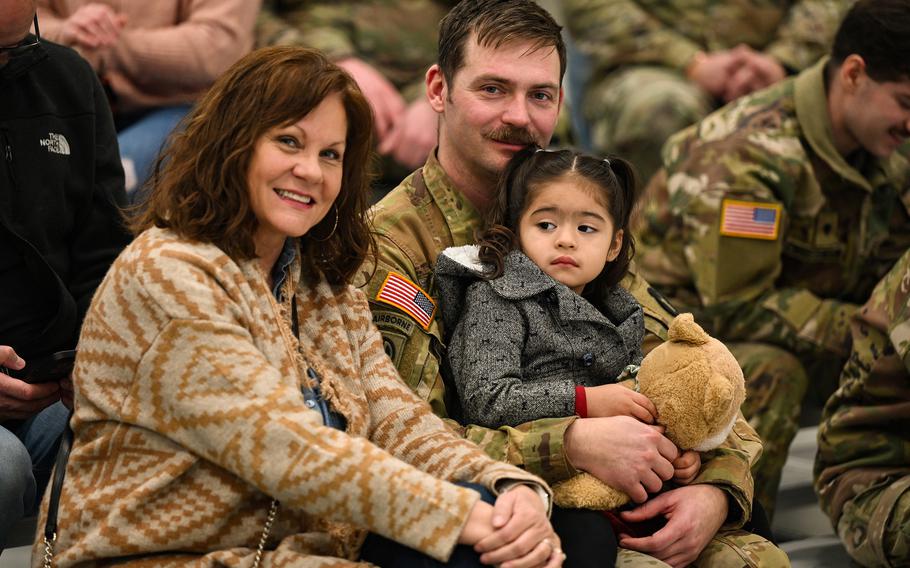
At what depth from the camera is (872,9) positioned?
3365 millimetres

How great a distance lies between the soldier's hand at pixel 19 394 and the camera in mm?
2085

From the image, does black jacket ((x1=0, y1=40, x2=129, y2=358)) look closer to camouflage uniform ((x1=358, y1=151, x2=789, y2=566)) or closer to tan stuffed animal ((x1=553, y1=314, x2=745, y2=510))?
camouflage uniform ((x1=358, y1=151, x2=789, y2=566))

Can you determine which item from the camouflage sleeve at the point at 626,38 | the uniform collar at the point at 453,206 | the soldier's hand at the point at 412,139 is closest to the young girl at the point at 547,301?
the uniform collar at the point at 453,206

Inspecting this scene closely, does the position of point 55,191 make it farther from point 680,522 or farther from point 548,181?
point 680,522

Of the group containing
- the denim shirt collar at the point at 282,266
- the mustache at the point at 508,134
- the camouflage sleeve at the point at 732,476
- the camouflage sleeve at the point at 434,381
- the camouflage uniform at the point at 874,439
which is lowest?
the camouflage uniform at the point at 874,439

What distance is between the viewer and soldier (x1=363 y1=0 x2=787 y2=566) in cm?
205

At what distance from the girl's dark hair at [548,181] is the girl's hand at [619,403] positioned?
0.91ft

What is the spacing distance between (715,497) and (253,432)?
2.82ft

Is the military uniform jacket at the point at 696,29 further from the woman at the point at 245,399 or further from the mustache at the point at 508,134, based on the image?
the woman at the point at 245,399

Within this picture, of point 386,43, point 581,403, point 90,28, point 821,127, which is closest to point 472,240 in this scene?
point 581,403

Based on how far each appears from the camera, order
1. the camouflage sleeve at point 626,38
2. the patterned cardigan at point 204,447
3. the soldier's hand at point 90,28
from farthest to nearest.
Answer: the camouflage sleeve at point 626,38 → the soldier's hand at point 90,28 → the patterned cardigan at point 204,447

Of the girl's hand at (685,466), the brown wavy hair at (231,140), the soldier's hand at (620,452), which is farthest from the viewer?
the girl's hand at (685,466)

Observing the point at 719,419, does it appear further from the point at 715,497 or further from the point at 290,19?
the point at 290,19

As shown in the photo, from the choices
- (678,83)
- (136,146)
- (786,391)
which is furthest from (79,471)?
(678,83)
